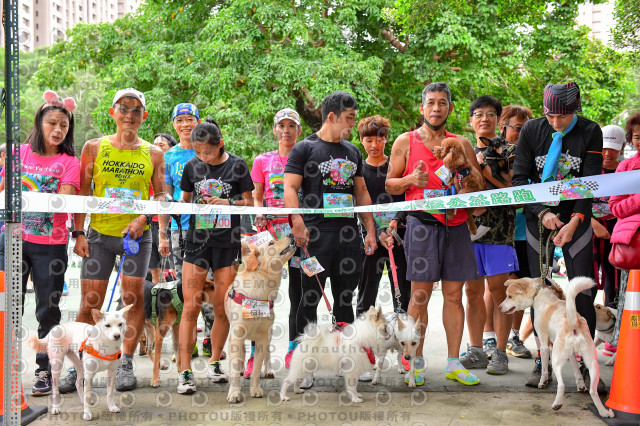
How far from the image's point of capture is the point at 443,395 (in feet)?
12.5

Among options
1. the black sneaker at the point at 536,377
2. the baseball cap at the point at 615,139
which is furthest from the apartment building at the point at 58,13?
the black sneaker at the point at 536,377

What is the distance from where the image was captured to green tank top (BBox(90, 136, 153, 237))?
13.1ft

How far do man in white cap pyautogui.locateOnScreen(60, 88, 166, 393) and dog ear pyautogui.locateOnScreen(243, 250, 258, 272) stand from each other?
32.7 inches

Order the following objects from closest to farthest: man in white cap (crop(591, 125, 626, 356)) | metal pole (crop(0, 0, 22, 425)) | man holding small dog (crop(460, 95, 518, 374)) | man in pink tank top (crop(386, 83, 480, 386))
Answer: metal pole (crop(0, 0, 22, 425)) < man in pink tank top (crop(386, 83, 480, 386)) < man holding small dog (crop(460, 95, 518, 374)) < man in white cap (crop(591, 125, 626, 356))

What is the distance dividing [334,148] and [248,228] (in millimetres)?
1706

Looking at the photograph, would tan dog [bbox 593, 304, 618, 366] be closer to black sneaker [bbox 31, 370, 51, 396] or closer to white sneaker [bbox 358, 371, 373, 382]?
white sneaker [bbox 358, 371, 373, 382]

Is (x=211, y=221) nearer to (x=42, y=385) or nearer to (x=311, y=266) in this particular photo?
(x=311, y=266)

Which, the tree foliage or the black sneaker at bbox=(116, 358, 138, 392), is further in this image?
the tree foliage

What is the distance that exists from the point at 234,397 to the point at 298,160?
1.73 metres

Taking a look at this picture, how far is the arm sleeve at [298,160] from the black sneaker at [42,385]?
7.36ft

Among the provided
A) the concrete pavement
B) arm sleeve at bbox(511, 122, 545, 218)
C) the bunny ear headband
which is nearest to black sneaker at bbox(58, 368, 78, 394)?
the concrete pavement

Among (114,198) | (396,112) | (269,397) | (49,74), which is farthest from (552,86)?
(49,74)

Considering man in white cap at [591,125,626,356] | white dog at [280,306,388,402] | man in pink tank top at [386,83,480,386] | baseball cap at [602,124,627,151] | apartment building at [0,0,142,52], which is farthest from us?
apartment building at [0,0,142,52]

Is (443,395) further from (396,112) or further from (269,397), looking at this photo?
(396,112)
